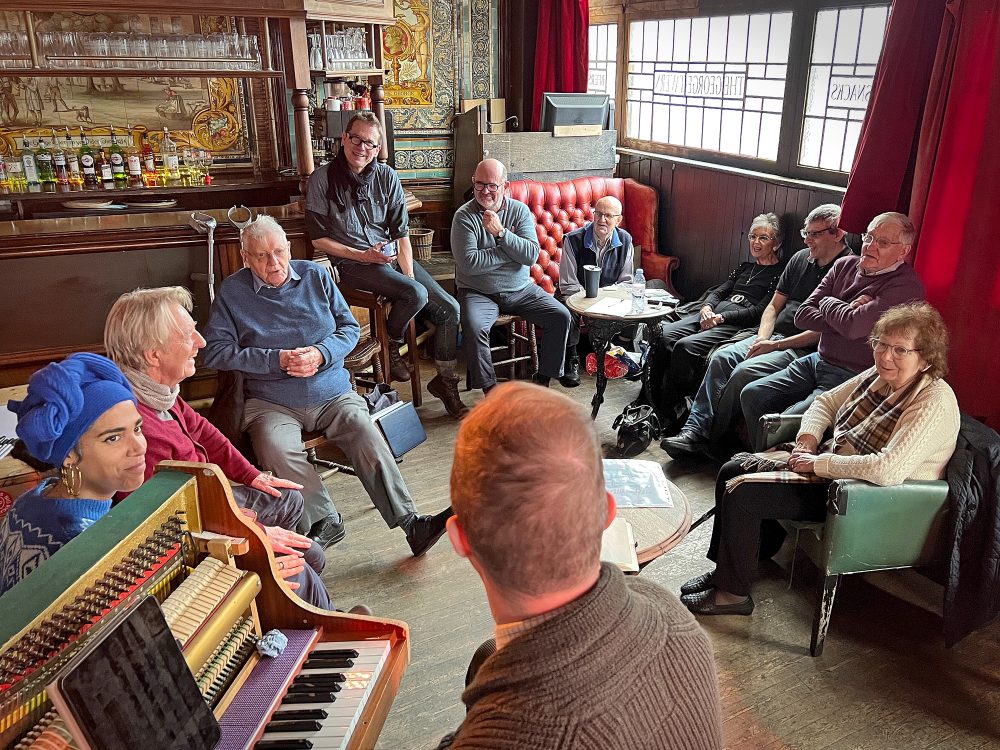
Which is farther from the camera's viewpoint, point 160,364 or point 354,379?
point 354,379

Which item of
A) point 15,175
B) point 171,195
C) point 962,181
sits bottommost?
point 171,195

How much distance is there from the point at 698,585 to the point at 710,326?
6.05ft

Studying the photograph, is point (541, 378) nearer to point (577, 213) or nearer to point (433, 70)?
point (577, 213)

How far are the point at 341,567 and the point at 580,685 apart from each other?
2238 mm

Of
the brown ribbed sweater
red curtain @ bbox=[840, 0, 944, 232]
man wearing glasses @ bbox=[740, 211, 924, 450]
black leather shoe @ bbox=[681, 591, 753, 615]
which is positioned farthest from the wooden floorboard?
red curtain @ bbox=[840, 0, 944, 232]

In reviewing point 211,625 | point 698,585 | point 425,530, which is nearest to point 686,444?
point 698,585

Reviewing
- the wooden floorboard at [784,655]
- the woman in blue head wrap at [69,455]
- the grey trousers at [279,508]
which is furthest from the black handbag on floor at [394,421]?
the woman in blue head wrap at [69,455]

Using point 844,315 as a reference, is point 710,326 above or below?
below

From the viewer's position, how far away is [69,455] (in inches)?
65.7

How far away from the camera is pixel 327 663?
64.5 inches

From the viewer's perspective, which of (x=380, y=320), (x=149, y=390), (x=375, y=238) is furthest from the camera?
(x=375, y=238)

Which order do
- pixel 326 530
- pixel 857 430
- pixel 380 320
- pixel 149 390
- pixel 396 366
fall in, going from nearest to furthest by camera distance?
pixel 149 390, pixel 857 430, pixel 326 530, pixel 380 320, pixel 396 366

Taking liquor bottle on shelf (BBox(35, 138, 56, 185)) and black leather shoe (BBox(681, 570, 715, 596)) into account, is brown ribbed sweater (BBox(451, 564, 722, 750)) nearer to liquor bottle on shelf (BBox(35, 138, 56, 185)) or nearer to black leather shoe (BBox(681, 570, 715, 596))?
black leather shoe (BBox(681, 570, 715, 596))

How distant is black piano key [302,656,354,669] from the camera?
1.63 m
